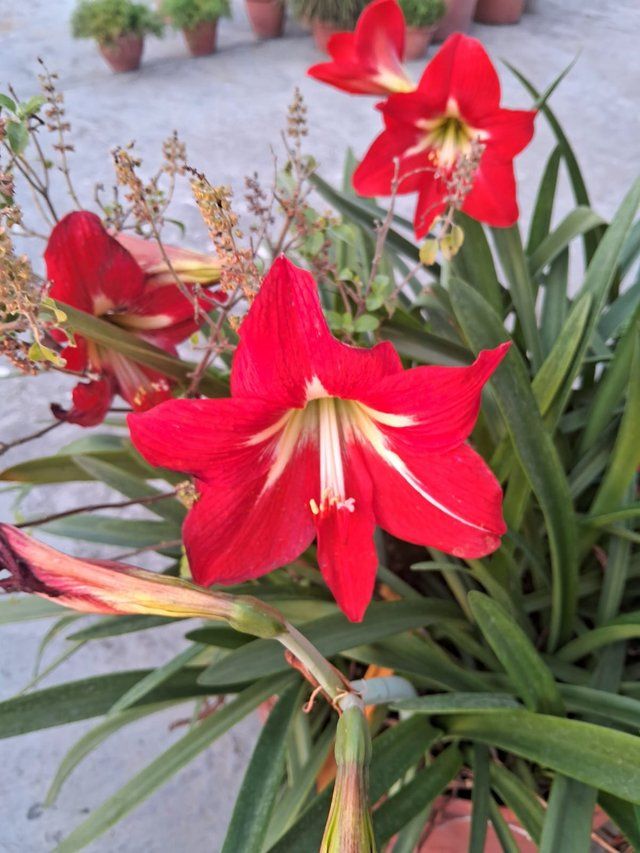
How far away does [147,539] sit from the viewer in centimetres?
75

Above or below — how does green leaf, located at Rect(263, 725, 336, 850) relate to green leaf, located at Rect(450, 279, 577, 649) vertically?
below

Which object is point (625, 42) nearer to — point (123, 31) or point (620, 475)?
point (123, 31)

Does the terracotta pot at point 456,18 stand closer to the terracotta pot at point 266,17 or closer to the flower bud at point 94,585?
the terracotta pot at point 266,17

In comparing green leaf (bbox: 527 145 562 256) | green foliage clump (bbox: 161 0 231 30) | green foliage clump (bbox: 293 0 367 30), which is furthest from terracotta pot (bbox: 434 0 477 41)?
green leaf (bbox: 527 145 562 256)

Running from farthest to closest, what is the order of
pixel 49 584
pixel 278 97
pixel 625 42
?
pixel 625 42
pixel 278 97
pixel 49 584

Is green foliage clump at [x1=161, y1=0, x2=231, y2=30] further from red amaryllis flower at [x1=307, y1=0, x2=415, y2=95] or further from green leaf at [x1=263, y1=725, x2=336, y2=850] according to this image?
green leaf at [x1=263, y1=725, x2=336, y2=850]

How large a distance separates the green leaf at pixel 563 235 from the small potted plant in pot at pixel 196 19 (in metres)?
2.71

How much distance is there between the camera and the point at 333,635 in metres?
0.60

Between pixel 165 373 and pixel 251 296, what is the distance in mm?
113

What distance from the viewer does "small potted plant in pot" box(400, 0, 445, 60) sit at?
292 cm

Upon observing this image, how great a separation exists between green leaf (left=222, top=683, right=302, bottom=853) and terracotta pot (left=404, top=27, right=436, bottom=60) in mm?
2913

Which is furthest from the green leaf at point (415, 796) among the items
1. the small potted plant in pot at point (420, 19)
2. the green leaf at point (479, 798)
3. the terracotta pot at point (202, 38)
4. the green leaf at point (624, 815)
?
the terracotta pot at point (202, 38)

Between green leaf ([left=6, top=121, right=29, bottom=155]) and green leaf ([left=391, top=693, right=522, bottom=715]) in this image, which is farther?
green leaf ([left=391, top=693, right=522, bottom=715])

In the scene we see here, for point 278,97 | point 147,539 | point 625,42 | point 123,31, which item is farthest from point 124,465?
point 625,42
